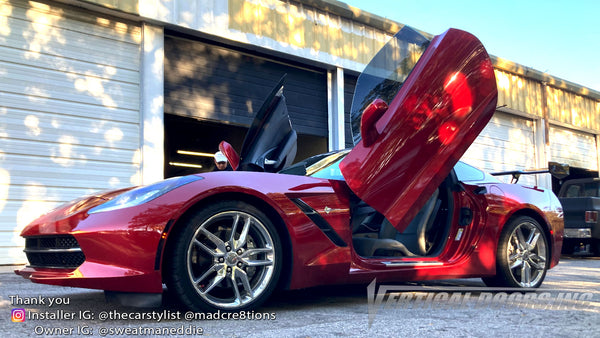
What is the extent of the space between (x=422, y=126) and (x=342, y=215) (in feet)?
2.62

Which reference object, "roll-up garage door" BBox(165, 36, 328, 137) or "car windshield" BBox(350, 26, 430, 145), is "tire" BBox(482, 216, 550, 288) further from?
"roll-up garage door" BBox(165, 36, 328, 137)

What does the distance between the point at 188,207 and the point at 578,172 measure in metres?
20.5

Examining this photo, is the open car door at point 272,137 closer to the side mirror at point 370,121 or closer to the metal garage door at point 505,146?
the side mirror at point 370,121

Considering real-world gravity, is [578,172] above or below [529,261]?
above

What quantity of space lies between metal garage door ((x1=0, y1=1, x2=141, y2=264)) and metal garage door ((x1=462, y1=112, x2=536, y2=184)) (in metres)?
9.77

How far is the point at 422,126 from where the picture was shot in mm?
3494

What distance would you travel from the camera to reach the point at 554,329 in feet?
9.11

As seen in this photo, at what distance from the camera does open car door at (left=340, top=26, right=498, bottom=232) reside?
346 centimetres

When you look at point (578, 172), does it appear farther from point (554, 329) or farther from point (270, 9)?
point (554, 329)

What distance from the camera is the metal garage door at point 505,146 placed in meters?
15.1

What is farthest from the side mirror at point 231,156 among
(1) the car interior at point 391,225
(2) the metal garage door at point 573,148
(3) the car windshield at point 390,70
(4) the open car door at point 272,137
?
(2) the metal garage door at point 573,148

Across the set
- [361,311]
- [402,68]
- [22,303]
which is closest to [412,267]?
[361,311]

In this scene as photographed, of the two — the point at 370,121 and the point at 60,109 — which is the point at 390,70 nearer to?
the point at 370,121

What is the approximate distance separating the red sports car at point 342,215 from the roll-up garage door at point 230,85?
5062 millimetres
